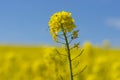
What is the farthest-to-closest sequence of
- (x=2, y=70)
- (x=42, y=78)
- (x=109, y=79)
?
(x=2, y=70) < (x=109, y=79) < (x=42, y=78)

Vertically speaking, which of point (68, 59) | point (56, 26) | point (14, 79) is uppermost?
point (14, 79)

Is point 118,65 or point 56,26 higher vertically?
point 118,65

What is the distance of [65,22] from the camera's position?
5.83 meters

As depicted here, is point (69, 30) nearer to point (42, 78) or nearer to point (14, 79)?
point (42, 78)

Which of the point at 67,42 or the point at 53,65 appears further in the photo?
the point at 53,65

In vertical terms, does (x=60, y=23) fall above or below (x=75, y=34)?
above

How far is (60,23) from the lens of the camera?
5.82m

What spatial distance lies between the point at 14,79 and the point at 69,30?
10154mm

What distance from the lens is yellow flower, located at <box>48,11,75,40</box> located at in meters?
5.71

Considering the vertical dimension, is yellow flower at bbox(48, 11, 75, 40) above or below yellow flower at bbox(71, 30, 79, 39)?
above

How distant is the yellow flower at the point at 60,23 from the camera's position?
18.7ft

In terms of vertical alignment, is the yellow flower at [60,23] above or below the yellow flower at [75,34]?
above

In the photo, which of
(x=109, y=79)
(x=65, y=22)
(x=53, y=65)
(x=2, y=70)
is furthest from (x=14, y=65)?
(x=65, y=22)

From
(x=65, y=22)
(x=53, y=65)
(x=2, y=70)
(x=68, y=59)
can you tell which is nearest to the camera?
(x=68, y=59)
